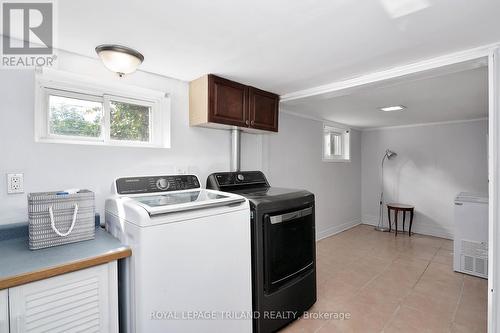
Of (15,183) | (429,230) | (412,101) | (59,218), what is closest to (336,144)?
(412,101)

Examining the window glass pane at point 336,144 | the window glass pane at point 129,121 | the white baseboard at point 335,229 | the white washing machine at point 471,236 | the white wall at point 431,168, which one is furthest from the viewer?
the window glass pane at point 336,144

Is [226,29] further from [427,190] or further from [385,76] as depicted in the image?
[427,190]

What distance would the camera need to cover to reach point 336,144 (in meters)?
5.06

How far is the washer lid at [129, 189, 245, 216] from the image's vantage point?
4.56 feet

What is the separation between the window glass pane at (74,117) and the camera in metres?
1.77

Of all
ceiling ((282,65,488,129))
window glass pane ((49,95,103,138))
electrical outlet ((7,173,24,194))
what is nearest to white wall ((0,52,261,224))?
electrical outlet ((7,173,24,194))

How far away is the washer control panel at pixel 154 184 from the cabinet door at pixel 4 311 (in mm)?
815

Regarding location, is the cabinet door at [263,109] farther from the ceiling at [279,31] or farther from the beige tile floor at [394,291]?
→ the beige tile floor at [394,291]

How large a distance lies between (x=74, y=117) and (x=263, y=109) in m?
1.67

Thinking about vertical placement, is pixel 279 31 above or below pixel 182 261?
above

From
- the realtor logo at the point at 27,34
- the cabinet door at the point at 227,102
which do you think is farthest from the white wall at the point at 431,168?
the realtor logo at the point at 27,34

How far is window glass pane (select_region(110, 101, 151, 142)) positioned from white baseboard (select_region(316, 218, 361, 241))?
3.26 m

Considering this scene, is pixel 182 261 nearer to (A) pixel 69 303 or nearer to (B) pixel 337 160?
(A) pixel 69 303

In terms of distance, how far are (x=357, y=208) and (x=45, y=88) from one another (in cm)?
540
